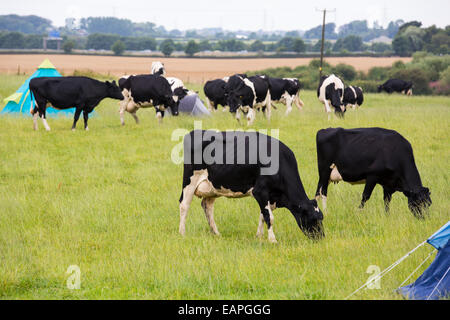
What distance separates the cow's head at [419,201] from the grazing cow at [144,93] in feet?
43.7

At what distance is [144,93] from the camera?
21.5 m

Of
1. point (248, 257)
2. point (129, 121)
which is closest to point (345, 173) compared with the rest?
point (248, 257)

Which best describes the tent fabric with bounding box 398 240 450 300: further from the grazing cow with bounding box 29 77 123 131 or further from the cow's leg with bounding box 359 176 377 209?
the grazing cow with bounding box 29 77 123 131

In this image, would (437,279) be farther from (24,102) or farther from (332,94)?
(24,102)

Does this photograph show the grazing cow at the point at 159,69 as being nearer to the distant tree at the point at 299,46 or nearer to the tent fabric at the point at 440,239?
the tent fabric at the point at 440,239

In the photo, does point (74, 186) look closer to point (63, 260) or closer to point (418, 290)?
point (63, 260)

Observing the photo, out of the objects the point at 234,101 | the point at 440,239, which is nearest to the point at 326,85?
the point at 234,101

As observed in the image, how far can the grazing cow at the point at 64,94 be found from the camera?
65.5 feet

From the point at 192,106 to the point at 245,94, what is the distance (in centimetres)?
358

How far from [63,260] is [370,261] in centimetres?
409

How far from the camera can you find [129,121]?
22.7m

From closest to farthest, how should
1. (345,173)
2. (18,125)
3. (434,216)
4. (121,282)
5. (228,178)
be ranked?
(121,282) → (228,178) → (434,216) → (345,173) → (18,125)

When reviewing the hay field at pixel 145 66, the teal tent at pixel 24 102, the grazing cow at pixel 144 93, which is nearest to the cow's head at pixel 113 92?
the grazing cow at pixel 144 93
